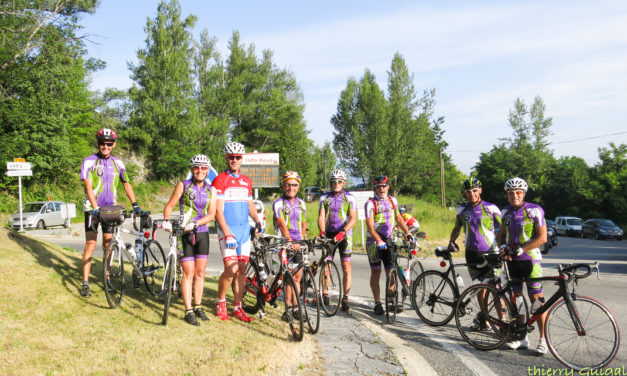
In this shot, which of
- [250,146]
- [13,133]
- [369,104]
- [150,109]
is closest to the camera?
[13,133]

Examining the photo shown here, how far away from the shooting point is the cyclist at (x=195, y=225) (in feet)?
18.1

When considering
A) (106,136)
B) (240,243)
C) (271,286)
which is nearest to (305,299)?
(271,286)

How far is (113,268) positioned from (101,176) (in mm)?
1303

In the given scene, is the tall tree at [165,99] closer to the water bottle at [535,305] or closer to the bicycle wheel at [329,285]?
the bicycle wheel at [329,285]

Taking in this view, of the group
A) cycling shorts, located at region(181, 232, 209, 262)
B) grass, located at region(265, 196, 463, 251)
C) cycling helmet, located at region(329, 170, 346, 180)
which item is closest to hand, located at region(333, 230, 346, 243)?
cycling helmet, located at region(329, 170, 346, 180)

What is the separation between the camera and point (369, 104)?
169 feet

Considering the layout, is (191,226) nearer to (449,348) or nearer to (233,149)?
(233,149)

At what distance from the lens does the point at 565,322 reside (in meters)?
4.71

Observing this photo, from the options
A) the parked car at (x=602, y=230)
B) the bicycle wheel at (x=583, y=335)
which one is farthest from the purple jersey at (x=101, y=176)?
the parked car at (x=602, y=230)

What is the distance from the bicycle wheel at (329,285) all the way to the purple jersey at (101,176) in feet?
10.4

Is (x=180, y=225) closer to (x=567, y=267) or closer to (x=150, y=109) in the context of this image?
(x=567, y=267)

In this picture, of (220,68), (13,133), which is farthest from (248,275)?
(220,68)

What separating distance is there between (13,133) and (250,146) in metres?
31.3

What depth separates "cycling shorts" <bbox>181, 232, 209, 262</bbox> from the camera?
18.2 feet
